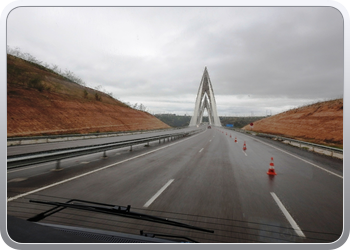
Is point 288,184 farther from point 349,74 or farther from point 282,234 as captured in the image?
point 349,74

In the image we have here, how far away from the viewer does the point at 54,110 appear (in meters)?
29.6

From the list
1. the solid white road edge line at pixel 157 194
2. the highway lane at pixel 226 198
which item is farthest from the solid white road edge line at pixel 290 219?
the solid white road edge line at pixel 157 194

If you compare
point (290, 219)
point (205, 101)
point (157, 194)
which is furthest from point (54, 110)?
point (205, 101)

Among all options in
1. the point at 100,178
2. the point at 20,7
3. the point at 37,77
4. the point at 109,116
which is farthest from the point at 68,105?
the point at 20,7

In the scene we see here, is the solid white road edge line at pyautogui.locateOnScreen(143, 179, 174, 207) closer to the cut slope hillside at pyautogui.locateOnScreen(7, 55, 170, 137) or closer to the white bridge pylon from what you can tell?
the cut slope hillside at pyautogui.locateOnScreen(7, 55, 170, 137)

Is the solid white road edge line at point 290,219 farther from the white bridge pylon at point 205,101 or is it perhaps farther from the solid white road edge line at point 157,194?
the white bridge pylon at point 205,101

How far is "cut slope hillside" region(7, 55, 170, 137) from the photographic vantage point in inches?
850

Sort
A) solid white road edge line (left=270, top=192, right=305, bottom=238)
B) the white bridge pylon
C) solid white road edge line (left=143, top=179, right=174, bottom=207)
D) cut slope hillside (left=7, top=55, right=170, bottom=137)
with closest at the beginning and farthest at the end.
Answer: solid white road edge line (left=270, top=192, right=305, bottom=238) → solid white road edge line (left=143, top=179, right=174, bottom=207) → cut slope hillside (left=7, top=55, right=170, bottom=137) → the white bridge pylon

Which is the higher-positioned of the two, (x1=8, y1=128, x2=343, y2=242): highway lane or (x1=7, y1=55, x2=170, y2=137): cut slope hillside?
(x1=7, y1=55, x2=170, y2=137): cut slope hillside

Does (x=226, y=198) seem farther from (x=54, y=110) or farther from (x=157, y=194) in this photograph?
(x=54, y=110)

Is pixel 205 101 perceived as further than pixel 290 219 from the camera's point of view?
Yes

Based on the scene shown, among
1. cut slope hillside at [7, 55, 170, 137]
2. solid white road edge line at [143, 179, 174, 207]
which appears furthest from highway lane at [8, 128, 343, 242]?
cut slope hillside at [7, 55, 170, 137]

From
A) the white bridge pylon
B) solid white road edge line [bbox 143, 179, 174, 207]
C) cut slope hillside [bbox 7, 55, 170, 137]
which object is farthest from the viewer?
the white bridge pylon

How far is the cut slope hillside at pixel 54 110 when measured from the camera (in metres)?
21.6
